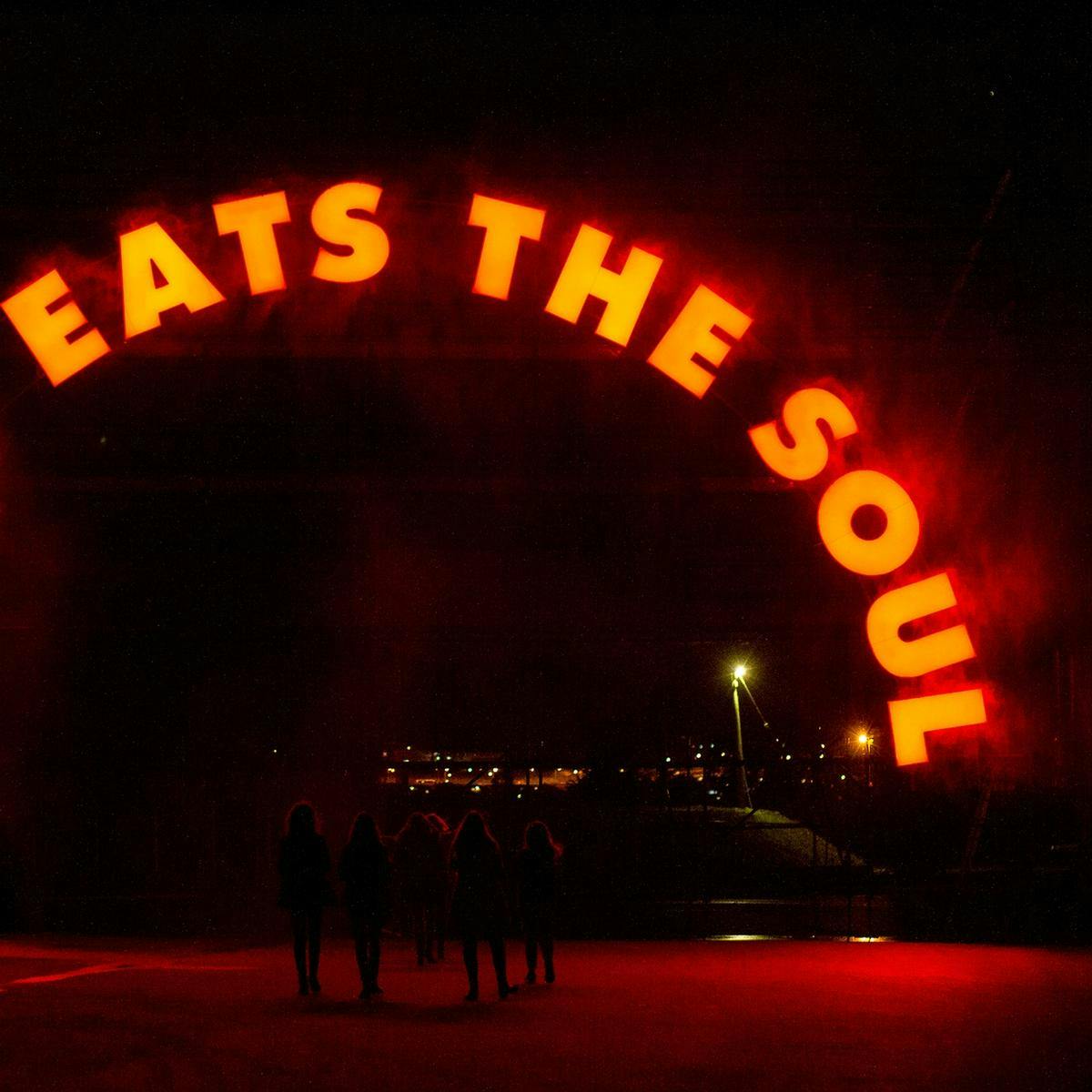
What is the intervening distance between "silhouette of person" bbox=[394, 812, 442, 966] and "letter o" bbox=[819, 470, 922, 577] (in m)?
5.04

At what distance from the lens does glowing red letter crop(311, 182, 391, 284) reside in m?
15.5

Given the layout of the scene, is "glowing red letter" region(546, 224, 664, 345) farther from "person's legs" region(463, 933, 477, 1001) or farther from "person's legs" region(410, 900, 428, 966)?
"person's legs" region(463, 933, 477, 1001)

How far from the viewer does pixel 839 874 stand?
2488cm

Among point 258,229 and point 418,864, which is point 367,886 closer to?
point 418,864

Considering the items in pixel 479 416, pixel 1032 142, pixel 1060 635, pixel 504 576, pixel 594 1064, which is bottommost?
pixel 594 1064

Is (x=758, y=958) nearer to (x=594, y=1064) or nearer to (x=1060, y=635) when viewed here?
(x=1060, y=635)

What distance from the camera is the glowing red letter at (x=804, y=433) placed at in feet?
50.7

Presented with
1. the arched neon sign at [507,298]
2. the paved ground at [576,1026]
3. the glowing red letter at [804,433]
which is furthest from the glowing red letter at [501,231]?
the paved ground at [576,1026]

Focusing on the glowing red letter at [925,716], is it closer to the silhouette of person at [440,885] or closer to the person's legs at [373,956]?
the silhouette of person at [440,885]

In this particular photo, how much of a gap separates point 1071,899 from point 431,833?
23.9 feet

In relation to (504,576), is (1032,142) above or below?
above

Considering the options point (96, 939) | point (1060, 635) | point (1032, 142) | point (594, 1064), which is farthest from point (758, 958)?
point (1032, 142)

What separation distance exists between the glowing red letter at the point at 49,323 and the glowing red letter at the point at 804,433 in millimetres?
7211

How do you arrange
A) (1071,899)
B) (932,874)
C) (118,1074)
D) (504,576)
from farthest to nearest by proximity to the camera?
(932,874)
(504,576)
(1071,899)
(118,1074)
